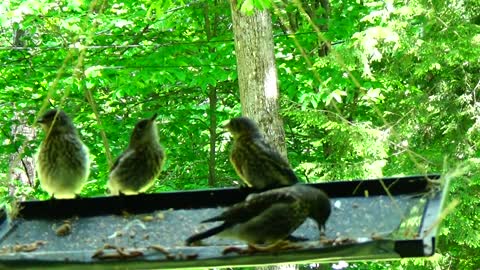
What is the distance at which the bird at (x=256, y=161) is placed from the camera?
3972 mm

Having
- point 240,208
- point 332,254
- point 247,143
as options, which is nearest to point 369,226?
point 240,208

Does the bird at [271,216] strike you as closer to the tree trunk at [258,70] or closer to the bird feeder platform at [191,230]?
the bird feeder platform at [191,230]

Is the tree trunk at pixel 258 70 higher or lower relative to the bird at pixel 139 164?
higher

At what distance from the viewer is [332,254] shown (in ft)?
7.24

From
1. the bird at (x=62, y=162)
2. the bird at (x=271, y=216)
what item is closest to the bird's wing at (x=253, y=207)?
the bird at (x=271, y=216)

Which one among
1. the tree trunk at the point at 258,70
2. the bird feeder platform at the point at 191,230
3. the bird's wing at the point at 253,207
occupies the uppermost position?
the tree trunk at the point at 258,70

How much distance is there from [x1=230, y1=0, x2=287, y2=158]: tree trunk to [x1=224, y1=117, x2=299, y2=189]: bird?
Result: 166 inches

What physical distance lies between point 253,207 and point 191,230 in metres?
0.41

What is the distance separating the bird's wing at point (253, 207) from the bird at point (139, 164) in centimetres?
190

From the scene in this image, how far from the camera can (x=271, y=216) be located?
2.79 m

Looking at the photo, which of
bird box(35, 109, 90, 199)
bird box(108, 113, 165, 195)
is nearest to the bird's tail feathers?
bird box(108, 113, 165, 195)

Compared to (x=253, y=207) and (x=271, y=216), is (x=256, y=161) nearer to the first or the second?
(x=253, y=207)

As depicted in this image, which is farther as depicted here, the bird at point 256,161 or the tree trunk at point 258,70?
the tree trunk at point 258,70

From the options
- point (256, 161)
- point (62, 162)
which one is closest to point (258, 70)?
point (62, 162)
